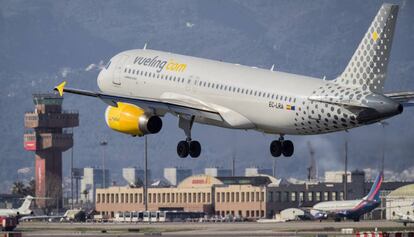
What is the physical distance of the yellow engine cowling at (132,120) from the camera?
111m

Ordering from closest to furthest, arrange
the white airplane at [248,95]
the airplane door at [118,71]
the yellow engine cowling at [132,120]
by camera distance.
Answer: the white airplane at [248,95] → the yellow engine cowling at [132,120] → the airplane door at [118,71]

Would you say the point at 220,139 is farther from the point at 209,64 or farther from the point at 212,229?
the point at 212,229

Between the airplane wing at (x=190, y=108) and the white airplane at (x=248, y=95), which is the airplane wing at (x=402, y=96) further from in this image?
the airplane wing at (x=190, y=108)

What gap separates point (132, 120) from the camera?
111438 mm

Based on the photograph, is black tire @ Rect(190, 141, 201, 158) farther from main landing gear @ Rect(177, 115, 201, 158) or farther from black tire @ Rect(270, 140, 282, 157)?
black tire @ Rect(270, 140, 282, 157)

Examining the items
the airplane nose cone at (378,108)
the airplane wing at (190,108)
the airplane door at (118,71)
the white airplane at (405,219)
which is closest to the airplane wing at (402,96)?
the airplane nose cone at (378,108)

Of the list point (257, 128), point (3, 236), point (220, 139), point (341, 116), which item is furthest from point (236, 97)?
point (3, 236)

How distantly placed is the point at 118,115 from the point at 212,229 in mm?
74483

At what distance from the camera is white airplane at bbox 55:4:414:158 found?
101m

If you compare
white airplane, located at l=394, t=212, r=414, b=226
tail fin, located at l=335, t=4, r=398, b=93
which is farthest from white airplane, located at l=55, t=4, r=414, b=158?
white airplane, located at l=394, t=212, r=414, b=226

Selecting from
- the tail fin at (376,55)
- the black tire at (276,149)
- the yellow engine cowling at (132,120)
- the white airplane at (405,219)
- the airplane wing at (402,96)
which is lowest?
the white airplane at (405,219)

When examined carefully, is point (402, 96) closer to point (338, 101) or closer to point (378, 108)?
point (378, 108)

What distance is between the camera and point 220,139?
134375 mm

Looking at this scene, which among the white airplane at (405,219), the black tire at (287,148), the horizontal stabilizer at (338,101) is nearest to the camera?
the horizontal stabilizer at (338,101)
